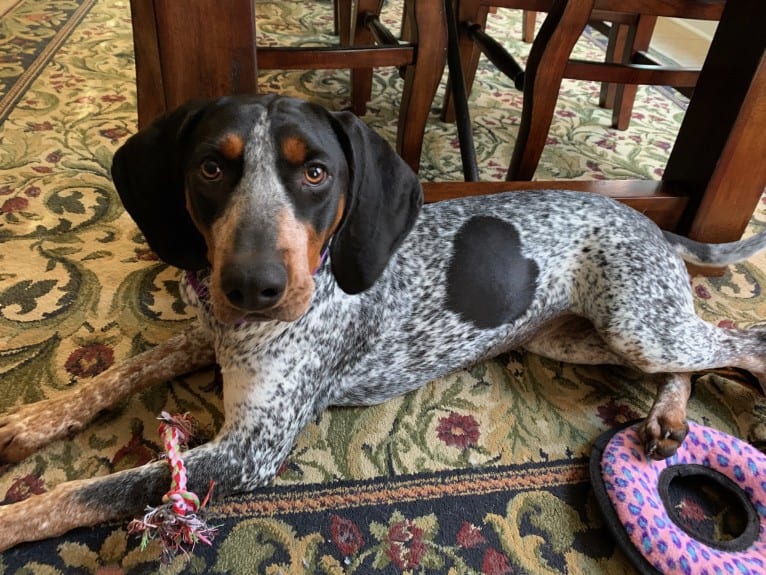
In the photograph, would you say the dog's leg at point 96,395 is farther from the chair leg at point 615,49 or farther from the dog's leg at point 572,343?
the chair leg at point 615,49

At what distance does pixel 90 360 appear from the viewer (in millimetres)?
1990

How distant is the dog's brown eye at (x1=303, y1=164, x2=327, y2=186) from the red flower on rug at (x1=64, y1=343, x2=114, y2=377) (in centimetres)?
104

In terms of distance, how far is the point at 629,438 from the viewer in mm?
1855

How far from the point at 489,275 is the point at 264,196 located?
0.81m

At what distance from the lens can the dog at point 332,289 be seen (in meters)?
1.38

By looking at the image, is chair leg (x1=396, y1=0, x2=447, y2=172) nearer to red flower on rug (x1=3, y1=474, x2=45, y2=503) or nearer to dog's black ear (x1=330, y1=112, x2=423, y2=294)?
dog's black ear (x1=330, y1=112, x2=423, y2=294)

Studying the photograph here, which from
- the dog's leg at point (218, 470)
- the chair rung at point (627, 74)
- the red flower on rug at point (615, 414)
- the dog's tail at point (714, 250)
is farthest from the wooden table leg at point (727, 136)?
the dog's leg at point (218, 470)

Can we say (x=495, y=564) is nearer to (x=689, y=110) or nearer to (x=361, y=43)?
(x=689, y=110)

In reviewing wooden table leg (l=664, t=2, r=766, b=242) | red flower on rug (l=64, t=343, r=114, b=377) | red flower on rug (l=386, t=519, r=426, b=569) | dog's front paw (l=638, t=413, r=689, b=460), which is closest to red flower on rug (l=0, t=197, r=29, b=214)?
red flower on rug (l=64, t=343, r=114, b=377)

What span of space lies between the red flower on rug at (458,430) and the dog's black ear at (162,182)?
0.92 m

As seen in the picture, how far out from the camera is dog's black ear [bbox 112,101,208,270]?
56.6 inches

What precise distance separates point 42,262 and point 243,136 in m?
1.40

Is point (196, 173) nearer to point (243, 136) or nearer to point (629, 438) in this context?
point (243, 136)

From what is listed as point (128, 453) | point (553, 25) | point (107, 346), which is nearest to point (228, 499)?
point (128, 453)
